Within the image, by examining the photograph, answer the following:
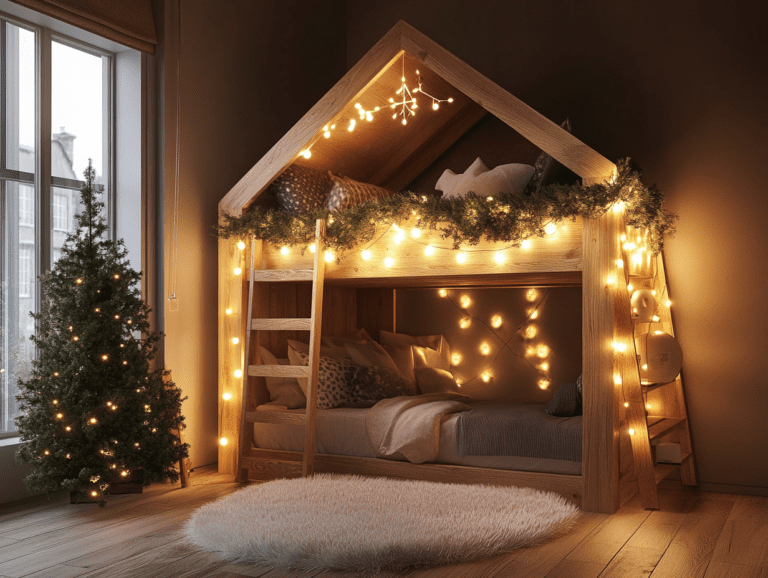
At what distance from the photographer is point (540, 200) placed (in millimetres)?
3070

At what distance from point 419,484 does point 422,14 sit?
3.05 meters

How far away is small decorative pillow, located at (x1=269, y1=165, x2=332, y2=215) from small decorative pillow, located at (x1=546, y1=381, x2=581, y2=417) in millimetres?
1593

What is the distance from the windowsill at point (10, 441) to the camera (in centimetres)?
321

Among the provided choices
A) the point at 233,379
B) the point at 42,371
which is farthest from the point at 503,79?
the point at 42,371

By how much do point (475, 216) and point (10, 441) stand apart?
2.36 meters

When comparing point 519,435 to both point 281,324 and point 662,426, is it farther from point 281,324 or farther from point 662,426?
point 281,324

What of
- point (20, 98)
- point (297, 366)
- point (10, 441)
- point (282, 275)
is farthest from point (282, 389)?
point (20, 98)

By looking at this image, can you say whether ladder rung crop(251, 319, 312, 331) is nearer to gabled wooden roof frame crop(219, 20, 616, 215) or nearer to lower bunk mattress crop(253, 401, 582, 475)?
lower bunk mattress crop(253, 401, 582, 475)

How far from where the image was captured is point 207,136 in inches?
158

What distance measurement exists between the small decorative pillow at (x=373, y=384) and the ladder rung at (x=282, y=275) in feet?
2.09

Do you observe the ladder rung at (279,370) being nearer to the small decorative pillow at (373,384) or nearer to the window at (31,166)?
the small decorative pillow at (373,384)

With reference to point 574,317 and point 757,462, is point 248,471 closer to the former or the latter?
point 574,317

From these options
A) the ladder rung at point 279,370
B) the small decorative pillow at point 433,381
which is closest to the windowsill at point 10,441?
the ladder rung at point 279,370

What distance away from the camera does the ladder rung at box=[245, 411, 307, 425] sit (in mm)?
3521
